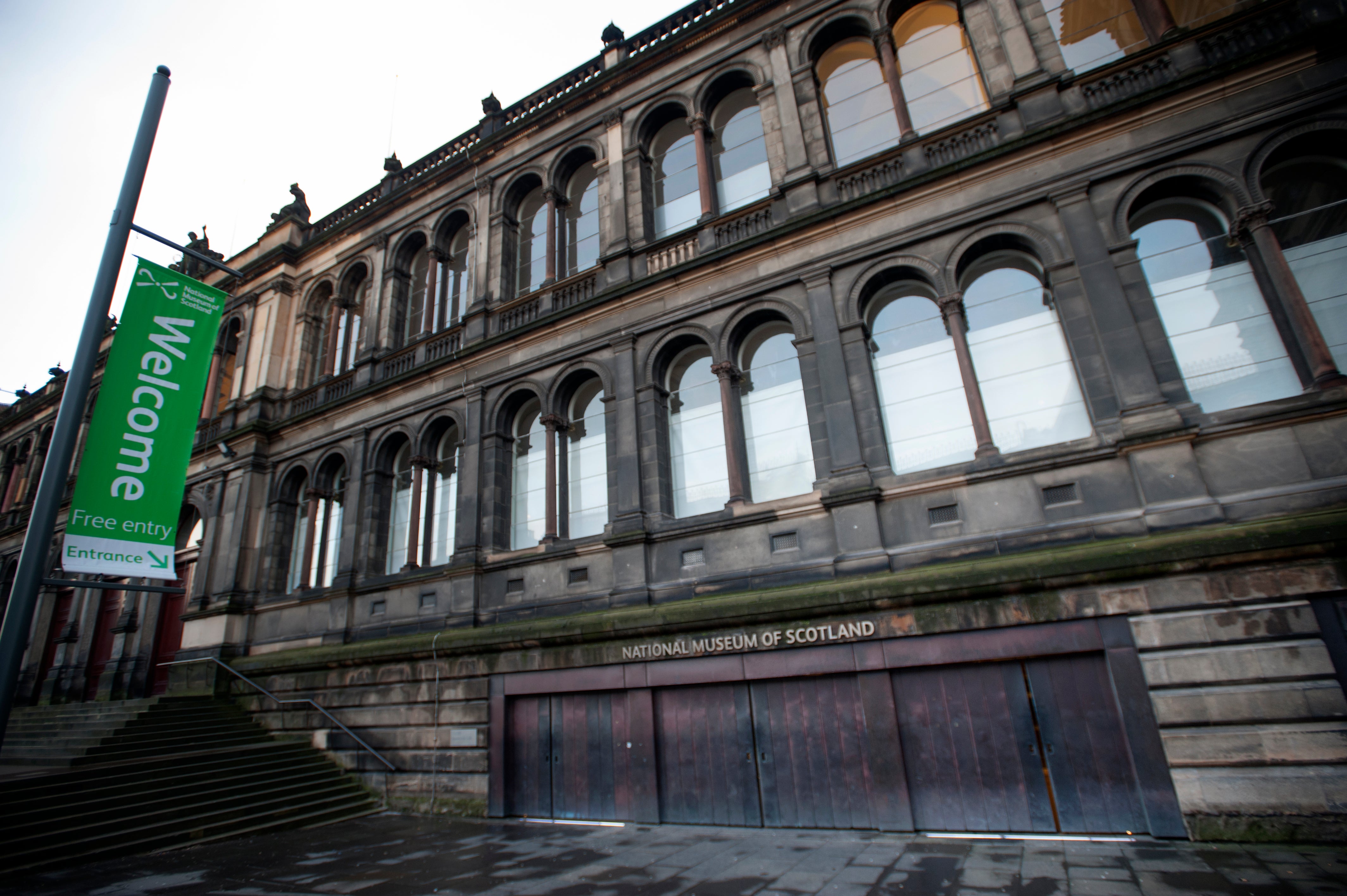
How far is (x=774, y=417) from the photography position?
43.5 ft

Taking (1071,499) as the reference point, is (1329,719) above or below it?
below

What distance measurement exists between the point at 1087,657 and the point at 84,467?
1192 centimetres

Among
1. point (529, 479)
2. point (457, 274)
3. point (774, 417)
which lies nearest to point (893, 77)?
point (774, 417)

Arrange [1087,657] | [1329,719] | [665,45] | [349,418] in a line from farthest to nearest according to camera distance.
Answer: [349,418]
[665,45]
[1087,657]
[1329,719]

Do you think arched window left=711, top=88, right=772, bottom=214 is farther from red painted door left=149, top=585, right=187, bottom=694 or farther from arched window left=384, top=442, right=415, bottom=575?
red painted door left=149, top=585, right=187, bottom=694

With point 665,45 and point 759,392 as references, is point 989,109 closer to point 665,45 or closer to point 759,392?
point 759,392

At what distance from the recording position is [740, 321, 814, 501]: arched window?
41.6 ft

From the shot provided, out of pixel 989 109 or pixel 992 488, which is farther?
pixel 989 109

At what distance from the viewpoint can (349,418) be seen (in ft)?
62.3

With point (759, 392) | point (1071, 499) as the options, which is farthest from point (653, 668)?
point (1071, 499)

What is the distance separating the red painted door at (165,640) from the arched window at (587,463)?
1357 centimetres

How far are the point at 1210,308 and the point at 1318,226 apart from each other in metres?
1.86

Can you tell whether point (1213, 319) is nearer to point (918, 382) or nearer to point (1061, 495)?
point (1061, 495)

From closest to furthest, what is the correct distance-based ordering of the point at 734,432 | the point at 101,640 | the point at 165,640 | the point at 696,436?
1. the point at 734,432
2. the point at 696,436
3. the point at 165,640
4. the point at 101,640
